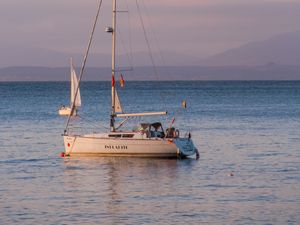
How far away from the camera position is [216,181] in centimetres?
4566

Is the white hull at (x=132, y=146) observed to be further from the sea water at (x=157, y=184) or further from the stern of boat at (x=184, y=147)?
the sea water at (x=157, y=184)

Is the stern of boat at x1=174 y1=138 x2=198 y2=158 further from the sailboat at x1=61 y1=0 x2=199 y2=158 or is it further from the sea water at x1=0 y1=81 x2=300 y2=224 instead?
the sea water at x1=0 y1=81 x2=300 y2=224

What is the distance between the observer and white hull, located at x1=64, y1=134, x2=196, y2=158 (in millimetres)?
54812

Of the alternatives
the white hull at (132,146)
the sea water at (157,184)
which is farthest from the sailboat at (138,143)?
the sea water at (157,184)

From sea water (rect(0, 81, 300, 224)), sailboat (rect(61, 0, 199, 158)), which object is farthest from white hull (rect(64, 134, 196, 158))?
sea water (rect(0, 81, 300, 224))

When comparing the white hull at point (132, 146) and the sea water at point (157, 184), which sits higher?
the white hull at point (132, 146)

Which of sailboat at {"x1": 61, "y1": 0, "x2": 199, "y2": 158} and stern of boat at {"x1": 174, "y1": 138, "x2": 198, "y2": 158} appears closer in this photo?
sailboat at {"x1": 61, "y1": 0, "x2": 199, "y2": 158}

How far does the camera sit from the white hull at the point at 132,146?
5481 centimetres

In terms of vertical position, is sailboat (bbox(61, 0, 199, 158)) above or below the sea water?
above

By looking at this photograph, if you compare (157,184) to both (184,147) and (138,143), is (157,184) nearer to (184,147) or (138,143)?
(138,143)

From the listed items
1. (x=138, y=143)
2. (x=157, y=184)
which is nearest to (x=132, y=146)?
(x=138, y=143)

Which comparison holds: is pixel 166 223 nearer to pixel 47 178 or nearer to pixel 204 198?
pixel 204 198

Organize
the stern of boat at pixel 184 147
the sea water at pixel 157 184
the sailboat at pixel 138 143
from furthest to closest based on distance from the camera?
the stern of boat at pixel 184 147 < the sailboat at pixel 138 143 < the sea water at pixel 157 184

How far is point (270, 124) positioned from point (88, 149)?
3785cm
